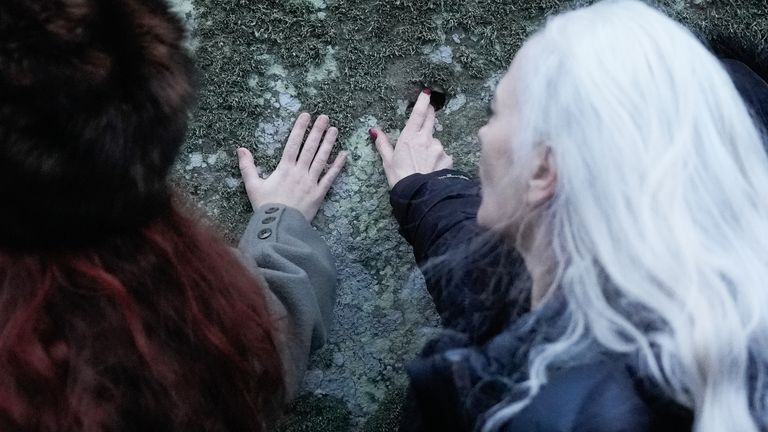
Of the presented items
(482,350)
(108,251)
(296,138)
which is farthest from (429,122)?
(108,251)

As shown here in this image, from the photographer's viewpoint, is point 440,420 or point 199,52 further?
point 199,52

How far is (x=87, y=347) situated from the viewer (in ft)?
3.12

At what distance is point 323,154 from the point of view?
159 cm

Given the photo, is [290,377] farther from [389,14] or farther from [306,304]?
[389,14]

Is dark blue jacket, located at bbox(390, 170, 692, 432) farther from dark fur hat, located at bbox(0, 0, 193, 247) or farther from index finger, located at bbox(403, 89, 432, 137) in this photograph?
dark fur hat, located at bbox(0, 0, 193, 247)

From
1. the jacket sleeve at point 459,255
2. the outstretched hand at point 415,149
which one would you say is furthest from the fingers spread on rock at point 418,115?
the jacket sleeve at point 459,255

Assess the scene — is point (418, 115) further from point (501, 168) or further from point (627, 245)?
point (627, 245)

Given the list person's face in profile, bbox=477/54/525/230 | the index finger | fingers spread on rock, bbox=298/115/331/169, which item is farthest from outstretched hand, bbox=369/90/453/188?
person's face in profile, bbox=477/54/525/230

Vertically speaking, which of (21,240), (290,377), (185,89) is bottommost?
(290,377)

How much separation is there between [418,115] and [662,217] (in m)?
0.75

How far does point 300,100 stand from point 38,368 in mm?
867

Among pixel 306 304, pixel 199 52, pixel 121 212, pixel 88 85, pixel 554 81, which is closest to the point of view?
pixel 88 85

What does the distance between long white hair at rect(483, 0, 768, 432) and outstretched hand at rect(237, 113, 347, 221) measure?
638mm

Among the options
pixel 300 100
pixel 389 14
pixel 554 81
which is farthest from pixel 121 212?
pixel 389 14
